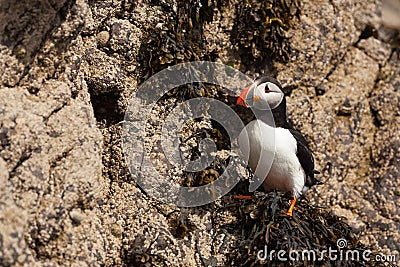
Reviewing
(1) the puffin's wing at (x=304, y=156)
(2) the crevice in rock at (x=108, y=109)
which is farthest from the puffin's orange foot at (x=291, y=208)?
(2) the crevice in rock at (x=108, y=109)

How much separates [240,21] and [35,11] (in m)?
2.42

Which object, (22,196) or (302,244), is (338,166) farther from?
(22,196)

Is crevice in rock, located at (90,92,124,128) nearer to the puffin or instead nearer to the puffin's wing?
the puffin

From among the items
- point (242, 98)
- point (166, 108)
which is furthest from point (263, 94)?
point (166, 108)

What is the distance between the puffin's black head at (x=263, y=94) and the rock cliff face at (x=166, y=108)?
0.40 meters

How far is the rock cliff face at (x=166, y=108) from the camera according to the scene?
407cm

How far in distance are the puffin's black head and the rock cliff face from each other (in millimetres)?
397

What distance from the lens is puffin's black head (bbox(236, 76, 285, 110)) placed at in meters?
5.48

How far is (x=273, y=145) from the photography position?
539cm

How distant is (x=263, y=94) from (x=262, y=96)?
0.8 inches

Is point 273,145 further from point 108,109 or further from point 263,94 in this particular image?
point 108,109

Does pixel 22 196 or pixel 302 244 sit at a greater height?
pixel 22 196

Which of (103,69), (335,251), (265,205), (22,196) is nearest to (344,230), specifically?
(335,251)

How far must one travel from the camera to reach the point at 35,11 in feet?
13.8
